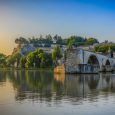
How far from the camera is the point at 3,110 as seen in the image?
69.9 ft

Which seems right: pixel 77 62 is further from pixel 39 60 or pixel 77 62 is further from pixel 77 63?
pixel 39 60

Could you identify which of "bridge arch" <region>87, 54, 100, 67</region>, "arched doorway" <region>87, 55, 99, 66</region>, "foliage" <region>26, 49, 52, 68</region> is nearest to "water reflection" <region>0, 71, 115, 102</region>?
"bridge arch" <region>87, 54, 100, 67</region>

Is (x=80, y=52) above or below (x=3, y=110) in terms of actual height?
above

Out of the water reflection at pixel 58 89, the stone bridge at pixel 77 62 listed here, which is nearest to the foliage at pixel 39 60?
the stone bridge at pixel 77 62

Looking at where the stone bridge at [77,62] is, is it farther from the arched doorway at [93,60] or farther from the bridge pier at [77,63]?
the arched doorway at [93,60]

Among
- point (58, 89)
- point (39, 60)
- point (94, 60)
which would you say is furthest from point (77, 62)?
point (39, 60)

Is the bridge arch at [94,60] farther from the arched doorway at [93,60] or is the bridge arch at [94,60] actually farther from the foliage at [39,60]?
the foliage at [39,60]

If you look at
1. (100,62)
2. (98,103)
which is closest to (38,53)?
(100,62)

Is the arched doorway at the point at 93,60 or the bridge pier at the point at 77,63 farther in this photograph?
the arched doorway at the point at 93,60

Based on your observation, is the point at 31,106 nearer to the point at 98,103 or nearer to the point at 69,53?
A: the point at 98,103

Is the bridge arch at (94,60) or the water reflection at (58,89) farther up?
the bridge arch at (94,60)

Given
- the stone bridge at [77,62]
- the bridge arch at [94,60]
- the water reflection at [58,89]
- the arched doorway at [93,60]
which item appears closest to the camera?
the water reflection at [58,89]

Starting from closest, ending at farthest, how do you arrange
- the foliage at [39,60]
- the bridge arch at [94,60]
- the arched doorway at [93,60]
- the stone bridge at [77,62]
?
the stone bridge at [77,62]
the bridge arch at [94,60]
the arched doorway at [93,60]
the foliage at [39,60]

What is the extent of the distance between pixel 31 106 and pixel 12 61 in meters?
151
